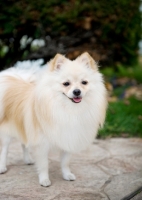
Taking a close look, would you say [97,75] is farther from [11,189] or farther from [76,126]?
[11,189]

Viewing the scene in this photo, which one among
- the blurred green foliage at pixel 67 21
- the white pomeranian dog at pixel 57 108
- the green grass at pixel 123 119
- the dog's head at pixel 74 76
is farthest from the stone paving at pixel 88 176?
the blurred green foliage at pixel 67 21

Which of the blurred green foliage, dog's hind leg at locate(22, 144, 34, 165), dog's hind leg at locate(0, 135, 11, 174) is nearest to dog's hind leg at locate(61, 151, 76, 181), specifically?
dog's hind leg at locate(22, 144, 34, 165)

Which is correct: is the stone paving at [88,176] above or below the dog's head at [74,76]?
below

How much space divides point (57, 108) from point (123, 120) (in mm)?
2479

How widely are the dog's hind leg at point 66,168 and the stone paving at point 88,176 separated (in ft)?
0.19

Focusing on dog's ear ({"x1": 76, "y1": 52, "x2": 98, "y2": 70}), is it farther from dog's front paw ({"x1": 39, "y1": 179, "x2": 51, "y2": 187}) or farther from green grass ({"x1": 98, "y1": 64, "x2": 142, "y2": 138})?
green grass ({"x1": 98, "y1": 64, "x2": 142, "y2": 138})

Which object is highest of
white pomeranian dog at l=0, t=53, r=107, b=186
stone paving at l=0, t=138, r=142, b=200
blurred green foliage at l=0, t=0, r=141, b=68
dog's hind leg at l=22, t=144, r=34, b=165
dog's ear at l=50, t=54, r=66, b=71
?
blurred green foliage at l=0, t=0, r=141, b=68

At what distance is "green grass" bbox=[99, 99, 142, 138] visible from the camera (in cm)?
540

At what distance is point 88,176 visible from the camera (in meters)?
3.94

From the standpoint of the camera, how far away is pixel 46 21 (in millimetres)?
6266

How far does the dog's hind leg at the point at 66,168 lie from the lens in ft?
12.6

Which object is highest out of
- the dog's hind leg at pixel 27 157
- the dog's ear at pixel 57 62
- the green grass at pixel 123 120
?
the dog's ear at pixel 57 62

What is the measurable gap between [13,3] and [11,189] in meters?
3.54

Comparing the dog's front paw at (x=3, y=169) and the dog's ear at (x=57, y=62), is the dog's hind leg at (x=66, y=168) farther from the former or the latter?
the dog's ear at (x=57, y=62)
